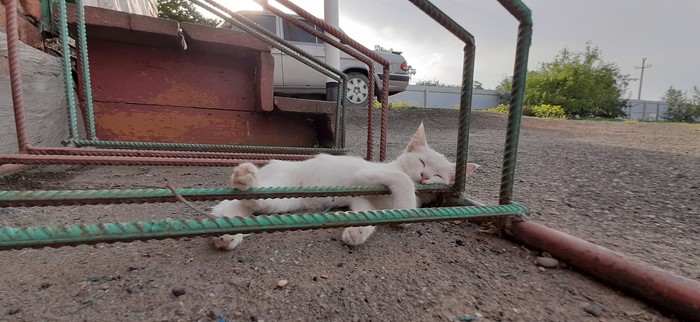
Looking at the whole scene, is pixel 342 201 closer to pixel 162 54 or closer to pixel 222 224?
pixel 222 224

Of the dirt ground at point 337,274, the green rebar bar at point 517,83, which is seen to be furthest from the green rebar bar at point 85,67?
the green rebar bar at point 517,83

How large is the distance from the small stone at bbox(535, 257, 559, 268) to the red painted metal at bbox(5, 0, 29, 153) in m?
2.00

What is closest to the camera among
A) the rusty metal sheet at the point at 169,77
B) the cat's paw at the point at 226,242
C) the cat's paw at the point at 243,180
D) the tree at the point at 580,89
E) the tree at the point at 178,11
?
the cat's paw at the point at 226,242

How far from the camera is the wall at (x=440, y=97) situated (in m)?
17.3

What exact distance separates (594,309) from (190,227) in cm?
87

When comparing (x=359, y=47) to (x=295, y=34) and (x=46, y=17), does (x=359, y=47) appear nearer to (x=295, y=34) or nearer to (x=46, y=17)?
(x=46, y=17)

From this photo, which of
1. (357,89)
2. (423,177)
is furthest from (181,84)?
(357,89)

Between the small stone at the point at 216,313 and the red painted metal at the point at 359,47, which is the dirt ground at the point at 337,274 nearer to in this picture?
the small stone at the point at 216,313

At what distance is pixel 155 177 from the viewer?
197 centimetres

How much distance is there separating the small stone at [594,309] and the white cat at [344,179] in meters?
0.57

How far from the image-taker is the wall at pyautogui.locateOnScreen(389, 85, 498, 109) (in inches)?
681

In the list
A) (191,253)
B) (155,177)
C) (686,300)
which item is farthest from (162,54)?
(686,300)

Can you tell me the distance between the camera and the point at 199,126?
103 inches

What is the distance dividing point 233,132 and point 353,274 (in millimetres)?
2177
